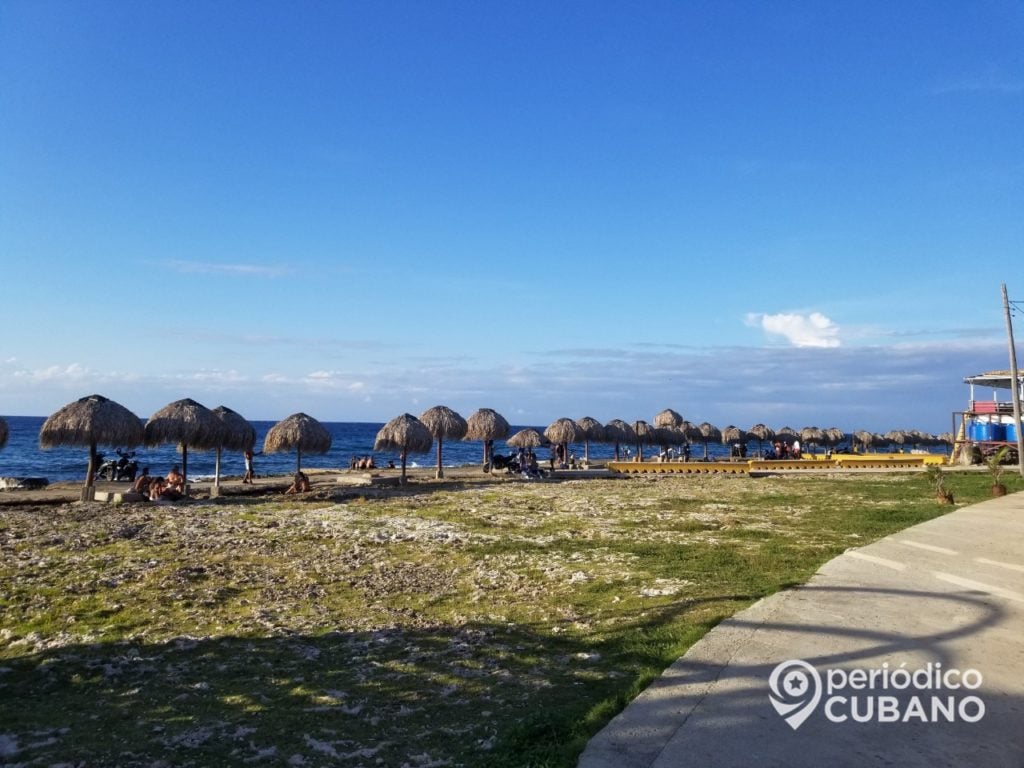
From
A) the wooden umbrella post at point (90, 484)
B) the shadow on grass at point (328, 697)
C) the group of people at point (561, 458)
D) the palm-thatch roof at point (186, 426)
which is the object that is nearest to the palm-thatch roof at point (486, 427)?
the group of people at point (561, 458)

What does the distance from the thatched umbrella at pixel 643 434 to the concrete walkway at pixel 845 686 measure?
1318 inches

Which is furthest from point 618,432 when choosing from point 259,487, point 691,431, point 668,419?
A: point 259,487

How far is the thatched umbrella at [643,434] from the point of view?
140 ft

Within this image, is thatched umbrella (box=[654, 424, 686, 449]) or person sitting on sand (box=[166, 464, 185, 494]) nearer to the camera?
person sitting on sand (box=[166, 464, 185, 494])

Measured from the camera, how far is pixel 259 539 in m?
13.6

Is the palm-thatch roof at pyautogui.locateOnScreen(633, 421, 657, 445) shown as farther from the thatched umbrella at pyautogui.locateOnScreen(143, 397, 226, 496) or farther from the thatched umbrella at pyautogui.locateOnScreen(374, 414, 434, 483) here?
the thatched umbrella at pyautogui.locateOnScreen(143, 397, 226, 496)

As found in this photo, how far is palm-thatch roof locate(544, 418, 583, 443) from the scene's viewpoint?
3734 centimetres

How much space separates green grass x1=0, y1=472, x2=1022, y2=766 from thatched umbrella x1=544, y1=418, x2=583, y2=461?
20.5 meters

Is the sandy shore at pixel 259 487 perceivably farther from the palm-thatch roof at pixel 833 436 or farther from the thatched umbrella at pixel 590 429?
the palm-thatch roof at pixel 833 436

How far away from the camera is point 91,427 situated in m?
19.6

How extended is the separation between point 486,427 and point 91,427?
1713 cm

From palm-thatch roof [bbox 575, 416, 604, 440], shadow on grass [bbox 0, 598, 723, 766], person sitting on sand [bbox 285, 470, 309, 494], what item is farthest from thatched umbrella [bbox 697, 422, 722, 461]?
shadow on grass [bbox 0, 598, 723, 766]

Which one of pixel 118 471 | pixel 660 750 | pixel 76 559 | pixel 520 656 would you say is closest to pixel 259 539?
pixel 76 559

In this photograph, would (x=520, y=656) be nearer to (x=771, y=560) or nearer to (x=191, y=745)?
(x=191, y=745)
